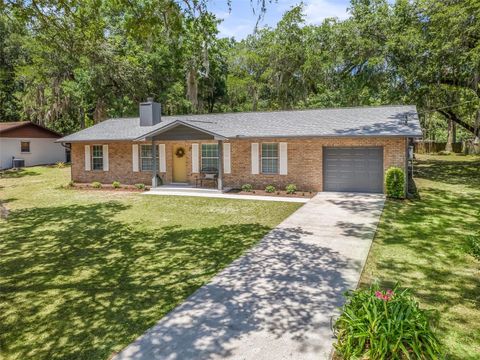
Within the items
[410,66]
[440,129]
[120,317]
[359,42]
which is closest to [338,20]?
[359,42]

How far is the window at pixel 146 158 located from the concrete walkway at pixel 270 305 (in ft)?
37.8

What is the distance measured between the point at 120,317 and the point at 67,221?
283 inches

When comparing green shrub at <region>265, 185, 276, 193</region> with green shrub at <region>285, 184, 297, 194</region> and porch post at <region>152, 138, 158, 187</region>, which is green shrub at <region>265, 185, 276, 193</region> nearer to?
green shrub at <region>285, 184, 297, 194</region>

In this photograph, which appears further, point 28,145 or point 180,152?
point 28,145

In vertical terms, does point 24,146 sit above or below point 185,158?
above

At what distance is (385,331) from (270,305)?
1929mm

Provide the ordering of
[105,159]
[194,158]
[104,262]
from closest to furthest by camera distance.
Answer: [104,262] → [194,158] → [105,159]

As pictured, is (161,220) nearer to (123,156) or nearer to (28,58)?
(123,156)

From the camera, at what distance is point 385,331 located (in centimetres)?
353

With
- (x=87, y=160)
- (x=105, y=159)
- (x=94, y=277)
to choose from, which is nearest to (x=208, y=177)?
(x=105, y=159)

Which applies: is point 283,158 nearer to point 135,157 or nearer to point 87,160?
point 135,157

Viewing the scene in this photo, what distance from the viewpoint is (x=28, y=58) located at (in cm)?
3512

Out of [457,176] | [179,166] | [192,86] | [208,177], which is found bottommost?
[457,176]

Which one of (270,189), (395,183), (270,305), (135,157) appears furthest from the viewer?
(135,157)
